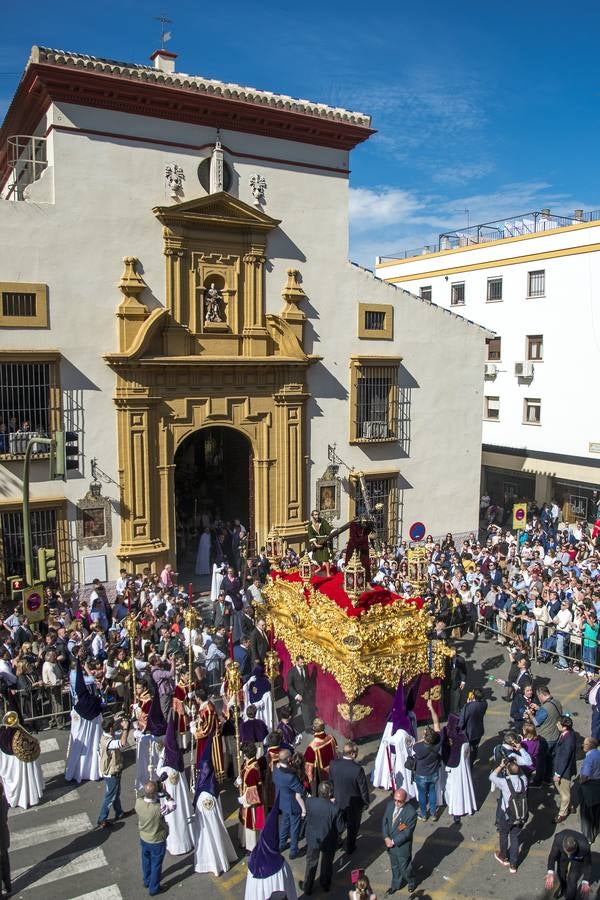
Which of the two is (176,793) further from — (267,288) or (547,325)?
(547,325)

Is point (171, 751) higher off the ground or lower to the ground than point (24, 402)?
lower

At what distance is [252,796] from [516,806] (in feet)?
11.3

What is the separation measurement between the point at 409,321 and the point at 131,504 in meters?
11.2

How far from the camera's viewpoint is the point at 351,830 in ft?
33.6

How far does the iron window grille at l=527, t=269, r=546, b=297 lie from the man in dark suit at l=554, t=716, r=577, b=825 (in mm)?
25639

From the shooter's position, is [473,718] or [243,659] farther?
[243,659]

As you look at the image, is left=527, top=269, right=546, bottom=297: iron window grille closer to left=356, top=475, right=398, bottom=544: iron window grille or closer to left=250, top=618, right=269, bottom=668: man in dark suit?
left=356, top=475, right=398, bottom=544: iron window grille

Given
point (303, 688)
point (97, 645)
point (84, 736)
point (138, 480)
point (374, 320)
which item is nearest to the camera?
point (84, 736)

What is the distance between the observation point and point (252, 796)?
33.0 ft

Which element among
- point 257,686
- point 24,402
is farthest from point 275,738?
point 24,402

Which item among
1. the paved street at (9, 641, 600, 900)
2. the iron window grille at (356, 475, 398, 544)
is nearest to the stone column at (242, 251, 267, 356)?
the iron window grille at (356, 475, 398, 544)

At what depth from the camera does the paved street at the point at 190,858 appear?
9805mm

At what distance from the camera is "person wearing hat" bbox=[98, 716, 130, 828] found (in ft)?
35.2

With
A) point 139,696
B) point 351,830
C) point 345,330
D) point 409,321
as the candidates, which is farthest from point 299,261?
point 351,830
